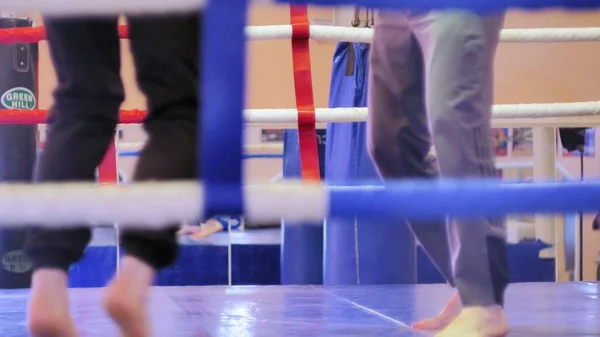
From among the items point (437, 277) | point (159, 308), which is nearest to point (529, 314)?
point (159, 308)

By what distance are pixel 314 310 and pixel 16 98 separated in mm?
1051

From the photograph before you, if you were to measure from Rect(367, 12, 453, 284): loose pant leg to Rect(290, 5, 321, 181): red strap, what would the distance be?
399 mm

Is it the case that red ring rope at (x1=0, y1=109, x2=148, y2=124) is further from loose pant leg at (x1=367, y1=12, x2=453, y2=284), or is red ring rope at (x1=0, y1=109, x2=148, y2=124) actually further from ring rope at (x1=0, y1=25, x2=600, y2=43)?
loose pant leg at (x1=367, y1=12, x2=453, y2=284)

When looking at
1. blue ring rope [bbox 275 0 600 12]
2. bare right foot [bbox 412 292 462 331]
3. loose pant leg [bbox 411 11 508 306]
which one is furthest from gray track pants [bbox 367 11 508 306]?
blue ring rope [bbox 275 0 600 12]

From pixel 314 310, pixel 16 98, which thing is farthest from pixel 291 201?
pixel 16 98

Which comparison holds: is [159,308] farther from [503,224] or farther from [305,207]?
[305,207]

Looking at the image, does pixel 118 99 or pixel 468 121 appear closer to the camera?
pixel 118 99

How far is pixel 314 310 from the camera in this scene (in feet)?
4.30

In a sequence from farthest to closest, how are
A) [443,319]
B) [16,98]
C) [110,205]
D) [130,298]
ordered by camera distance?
[16,98], [443,319], [130,298], [110,205]

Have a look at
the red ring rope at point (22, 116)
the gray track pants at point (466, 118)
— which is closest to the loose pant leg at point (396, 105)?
the gray track pants at point (466, 118)

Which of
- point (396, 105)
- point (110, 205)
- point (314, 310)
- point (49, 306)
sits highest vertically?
point (396, 105)

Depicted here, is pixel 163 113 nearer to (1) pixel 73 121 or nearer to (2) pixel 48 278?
(1) pixel 73 121

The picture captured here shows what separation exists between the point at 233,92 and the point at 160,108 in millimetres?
179

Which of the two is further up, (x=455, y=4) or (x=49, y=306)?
(x=455, y=4)
